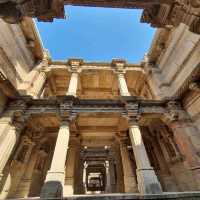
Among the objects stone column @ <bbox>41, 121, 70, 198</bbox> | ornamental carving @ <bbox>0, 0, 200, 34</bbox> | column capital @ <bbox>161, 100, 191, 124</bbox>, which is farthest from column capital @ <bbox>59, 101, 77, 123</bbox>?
column capital @ <bbox>161, 100, 191, 124</bbox>

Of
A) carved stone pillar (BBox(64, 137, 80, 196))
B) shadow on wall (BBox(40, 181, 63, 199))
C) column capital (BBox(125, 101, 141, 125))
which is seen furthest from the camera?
carved stone pillar (BBox(64, 137, 80, 196))

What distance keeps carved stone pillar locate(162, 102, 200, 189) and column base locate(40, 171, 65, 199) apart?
5.45 metres

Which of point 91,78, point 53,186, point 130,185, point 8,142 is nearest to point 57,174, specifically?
point 53,186

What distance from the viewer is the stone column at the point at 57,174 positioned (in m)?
5.52

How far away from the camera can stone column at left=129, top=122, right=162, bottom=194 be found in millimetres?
5781

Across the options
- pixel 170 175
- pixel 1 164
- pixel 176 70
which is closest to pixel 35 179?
pixel 1 164

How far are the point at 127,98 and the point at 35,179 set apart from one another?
24.3 ft

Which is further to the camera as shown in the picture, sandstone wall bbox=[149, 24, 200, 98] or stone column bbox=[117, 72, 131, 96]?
stone column bbox=[117, 72, 131, 96]

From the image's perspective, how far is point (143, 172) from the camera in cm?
635

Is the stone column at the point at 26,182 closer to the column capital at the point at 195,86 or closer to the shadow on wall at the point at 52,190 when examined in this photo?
the shadow on wall at the point at 52,190

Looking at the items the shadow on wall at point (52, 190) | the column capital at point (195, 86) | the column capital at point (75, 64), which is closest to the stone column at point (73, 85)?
the column capital at point (75, 64)

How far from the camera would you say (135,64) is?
12.7 meters

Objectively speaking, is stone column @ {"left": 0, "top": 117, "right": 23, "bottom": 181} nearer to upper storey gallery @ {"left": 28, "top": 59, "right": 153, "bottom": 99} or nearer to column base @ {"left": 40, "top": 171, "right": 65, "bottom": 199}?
column base @ {"left": 40, "top": 171, "right": 65, "bottom": 199}

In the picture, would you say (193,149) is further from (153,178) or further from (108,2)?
(108,2)
